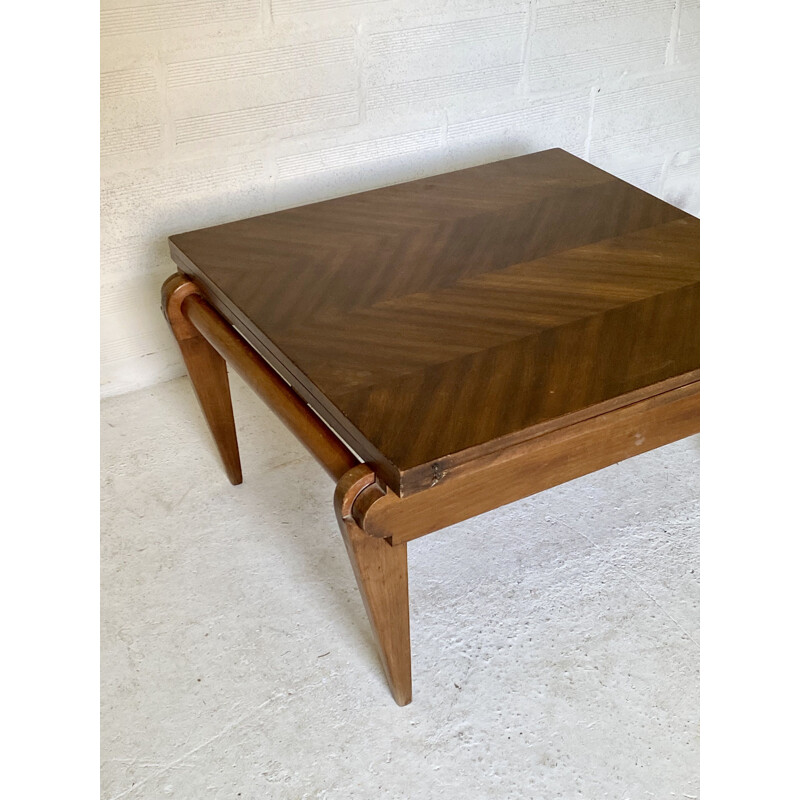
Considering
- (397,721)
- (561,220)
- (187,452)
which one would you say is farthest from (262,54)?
(397,721)

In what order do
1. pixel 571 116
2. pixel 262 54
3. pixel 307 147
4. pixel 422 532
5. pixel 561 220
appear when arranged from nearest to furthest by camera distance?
pixel 422 532 < pixel 561 220 < pixel 262 54 < pixel 307 147 < pixel 571 116

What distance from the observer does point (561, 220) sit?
1.54 m

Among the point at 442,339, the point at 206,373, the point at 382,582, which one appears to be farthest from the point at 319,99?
the point at 382,582

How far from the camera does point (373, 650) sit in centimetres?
133

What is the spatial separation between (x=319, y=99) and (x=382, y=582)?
106cm

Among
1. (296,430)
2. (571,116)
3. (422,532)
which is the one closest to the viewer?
(422,532)

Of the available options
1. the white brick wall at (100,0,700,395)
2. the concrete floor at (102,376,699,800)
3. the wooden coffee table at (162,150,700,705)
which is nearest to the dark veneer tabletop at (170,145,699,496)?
the wooden coffee table at (162,150,700,705)

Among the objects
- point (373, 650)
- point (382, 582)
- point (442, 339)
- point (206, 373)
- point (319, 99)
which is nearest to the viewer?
point (382, 582)

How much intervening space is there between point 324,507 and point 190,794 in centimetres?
57

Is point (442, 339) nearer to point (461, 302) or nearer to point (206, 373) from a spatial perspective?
point (461, 302)

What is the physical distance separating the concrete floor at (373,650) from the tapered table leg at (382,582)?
0.07m

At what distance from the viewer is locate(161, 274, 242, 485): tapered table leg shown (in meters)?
1.47

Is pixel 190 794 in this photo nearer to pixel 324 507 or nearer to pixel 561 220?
pixel 324 507

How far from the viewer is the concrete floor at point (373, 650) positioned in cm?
116
